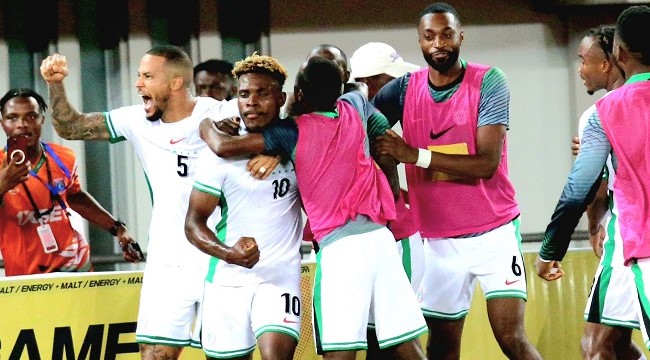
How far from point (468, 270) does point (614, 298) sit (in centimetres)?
82

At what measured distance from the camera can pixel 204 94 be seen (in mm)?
7648

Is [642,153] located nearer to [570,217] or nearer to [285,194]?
[570,217]

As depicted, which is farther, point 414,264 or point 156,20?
point 156,20

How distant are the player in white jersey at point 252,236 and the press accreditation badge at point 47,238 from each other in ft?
6.25

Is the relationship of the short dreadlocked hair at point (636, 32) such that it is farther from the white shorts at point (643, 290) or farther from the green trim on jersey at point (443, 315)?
the green trim on jersey at point (443, 315)

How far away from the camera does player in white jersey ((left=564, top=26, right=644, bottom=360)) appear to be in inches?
234

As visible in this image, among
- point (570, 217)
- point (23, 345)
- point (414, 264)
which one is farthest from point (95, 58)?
point (570, 217)

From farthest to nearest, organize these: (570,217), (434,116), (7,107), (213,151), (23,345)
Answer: (7,107)
(23,345)
(434,116)
(213,151)
(570,217)

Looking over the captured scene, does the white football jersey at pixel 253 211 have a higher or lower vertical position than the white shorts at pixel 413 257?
higher

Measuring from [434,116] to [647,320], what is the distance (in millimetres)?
2030

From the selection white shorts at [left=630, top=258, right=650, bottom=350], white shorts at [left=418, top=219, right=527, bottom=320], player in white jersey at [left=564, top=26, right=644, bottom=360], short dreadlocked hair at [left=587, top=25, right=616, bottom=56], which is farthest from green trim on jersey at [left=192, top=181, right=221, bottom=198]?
short dreadlocked hair at [left=587, top=25, right=616, bottom=56]

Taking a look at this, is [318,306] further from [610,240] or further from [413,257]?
[610,240]

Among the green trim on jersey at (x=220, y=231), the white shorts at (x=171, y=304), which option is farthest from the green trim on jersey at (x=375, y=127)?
the white shorts at (x=171, y=304)

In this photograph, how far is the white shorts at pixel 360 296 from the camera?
5.62 metres
